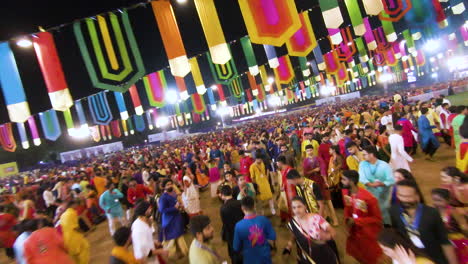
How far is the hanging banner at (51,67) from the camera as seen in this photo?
5.80m

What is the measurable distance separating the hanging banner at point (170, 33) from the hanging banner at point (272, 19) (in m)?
1.79

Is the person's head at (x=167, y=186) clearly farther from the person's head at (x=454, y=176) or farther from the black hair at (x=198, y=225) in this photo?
the person's head at (x=454, y=176)

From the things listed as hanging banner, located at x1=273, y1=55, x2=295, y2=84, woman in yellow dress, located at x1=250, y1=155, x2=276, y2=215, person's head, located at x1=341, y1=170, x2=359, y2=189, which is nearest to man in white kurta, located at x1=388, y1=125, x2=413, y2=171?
person's head, located at x1=341, y1=170, x2=359, y2=189

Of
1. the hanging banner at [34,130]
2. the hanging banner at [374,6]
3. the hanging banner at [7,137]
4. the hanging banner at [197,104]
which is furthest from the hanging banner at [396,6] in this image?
the hanging banner at [7,137]

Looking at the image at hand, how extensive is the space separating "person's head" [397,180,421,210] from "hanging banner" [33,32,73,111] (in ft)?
24.0

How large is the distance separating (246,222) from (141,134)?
3540 centimetres

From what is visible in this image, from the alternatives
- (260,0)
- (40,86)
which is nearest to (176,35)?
(260,0)

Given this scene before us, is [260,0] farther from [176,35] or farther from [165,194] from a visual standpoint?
[165,194]

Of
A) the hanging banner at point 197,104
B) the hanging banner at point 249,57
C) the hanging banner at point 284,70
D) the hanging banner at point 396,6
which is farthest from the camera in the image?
the hanging banner at point 197,104

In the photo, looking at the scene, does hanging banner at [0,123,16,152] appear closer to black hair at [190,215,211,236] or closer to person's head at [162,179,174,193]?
person's head at [162,179,174,193]

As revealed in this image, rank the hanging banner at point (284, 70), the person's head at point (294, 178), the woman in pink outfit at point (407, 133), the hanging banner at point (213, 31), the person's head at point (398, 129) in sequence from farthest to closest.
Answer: the hanging banner at point (284, 70)
the woman in pink outfit at point (407, 133)
the hanging banner at point (213, 31)
the person's head at point (398, 129)
the person's head at point (294, 178)

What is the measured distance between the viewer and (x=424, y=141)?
6.73 m

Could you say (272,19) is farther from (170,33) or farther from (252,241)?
(252,241)

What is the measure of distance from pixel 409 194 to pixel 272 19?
4.65m
